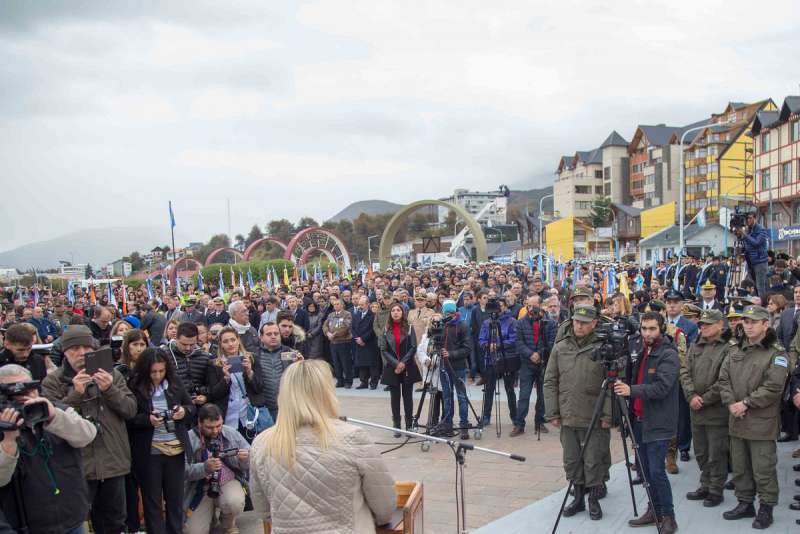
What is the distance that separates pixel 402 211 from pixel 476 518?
132 ft

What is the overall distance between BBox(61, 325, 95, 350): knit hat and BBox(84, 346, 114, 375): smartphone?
1.47 ft

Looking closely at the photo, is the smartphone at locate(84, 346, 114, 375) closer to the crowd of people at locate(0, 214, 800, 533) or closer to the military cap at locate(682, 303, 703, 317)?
the crowd of people at locate(0, 214, 800, 533)

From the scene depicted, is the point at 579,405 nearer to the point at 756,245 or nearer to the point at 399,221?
the point at 756,245

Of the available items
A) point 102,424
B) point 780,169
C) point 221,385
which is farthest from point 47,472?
point 780,169

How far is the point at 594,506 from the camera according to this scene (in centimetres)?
596

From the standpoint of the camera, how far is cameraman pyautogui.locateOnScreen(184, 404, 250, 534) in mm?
5492

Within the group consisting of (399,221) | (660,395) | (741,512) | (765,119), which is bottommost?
(741,512)

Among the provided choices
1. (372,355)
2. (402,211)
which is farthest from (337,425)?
(402,211)

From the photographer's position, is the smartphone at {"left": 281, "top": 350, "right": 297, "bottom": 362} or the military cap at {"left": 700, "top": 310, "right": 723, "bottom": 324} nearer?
the military cap at {"left": 700, "top": 310, "right": 723, "bottom": 324}

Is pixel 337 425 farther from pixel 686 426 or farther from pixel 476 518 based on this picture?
pixel 686 426

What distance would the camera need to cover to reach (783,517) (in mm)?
5750

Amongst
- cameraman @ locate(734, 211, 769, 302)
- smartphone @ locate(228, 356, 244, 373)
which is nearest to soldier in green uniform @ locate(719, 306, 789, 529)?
smartphone @ locate(228, 356, 244, 373)

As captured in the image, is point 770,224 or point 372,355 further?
point 770,224

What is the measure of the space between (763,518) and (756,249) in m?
8.11
